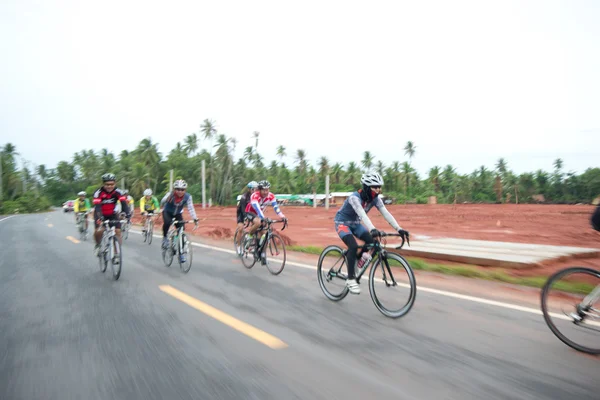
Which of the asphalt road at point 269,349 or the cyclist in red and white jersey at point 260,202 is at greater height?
the cyclist in red and white jersey at point 260,202

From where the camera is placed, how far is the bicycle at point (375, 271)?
4.95 metres

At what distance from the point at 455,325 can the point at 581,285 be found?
52.7 inches

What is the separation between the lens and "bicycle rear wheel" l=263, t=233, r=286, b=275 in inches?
319

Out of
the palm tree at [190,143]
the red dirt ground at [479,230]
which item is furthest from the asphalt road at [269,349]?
the palm tree at [190,143]

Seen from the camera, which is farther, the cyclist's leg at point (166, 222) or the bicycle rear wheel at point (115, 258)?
the cyclist's leg at point (166, 222)

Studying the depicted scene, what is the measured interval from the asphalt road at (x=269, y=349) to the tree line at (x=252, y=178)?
64.7 m

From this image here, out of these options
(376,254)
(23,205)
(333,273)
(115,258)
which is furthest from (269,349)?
(23,205)

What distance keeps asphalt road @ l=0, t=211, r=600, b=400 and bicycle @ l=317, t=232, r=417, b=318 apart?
0.16m

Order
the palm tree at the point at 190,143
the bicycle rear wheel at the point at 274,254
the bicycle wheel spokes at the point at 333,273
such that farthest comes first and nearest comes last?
the palm tree at the point at 190,143 < the bicycle rear wheel at the point at 274,254 < the bicycle wheel spokes at the point at 333,273

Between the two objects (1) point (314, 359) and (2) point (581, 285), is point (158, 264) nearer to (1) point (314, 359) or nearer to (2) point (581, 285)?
(1) point (314, 359)

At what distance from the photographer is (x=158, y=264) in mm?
9336

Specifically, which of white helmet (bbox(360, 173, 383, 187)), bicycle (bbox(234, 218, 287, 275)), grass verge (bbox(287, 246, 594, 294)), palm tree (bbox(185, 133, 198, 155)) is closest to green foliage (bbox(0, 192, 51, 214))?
palm tree (bbox(185, 133, 198, 155))

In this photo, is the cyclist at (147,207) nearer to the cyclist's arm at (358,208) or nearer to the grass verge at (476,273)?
the grass verge at (476,273)

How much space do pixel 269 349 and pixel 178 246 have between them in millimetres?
5228
